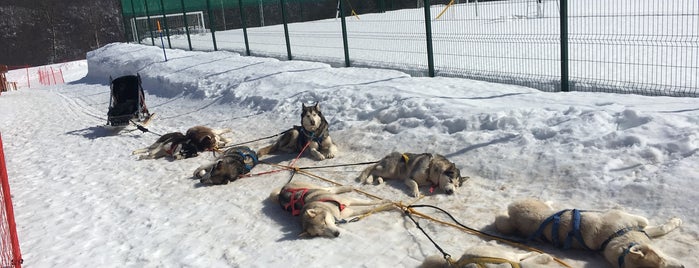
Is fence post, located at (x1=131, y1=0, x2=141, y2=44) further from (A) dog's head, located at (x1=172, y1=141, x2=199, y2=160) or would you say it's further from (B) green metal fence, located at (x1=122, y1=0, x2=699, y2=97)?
(A) dog's head, located at (x1=172, y1=141, x2=199, y2=160)

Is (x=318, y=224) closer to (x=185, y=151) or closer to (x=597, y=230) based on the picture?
(x=597, y=230)

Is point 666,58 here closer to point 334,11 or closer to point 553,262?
point 553,262

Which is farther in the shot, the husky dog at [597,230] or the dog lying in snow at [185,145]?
the dog lying in snow at [185,145]

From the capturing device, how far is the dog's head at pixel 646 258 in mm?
3609

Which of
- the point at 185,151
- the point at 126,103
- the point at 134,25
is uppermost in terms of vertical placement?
the point at 134,25

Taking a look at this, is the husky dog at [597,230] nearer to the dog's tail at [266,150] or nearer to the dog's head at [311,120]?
the dog's head at [311,120]

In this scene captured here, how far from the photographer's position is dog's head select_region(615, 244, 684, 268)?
11.8 feet

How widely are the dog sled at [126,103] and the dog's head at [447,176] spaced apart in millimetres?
7359

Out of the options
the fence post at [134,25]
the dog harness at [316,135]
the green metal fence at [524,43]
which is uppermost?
the fence post at [134,25]

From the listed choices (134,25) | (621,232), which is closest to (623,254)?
(621,232)

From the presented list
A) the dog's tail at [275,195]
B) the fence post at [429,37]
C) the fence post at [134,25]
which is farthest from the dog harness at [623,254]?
the fence post at [134,25]

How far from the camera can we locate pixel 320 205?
17.6ft

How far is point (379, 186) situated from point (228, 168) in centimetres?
196

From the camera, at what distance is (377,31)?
19.9 meters
